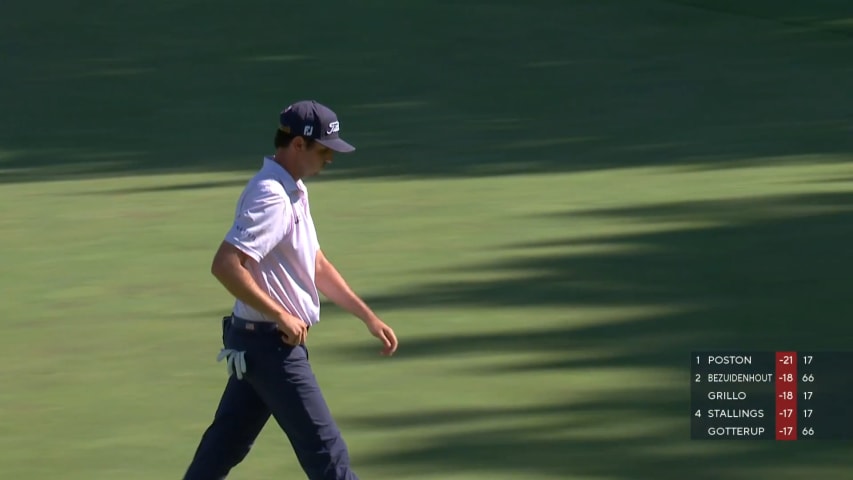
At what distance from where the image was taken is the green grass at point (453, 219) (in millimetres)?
7188

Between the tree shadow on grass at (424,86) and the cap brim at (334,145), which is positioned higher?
the tree shadow on grass at (424,86)

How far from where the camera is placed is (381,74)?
1877cm

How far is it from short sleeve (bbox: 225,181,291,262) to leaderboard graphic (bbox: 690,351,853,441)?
95.2 inches

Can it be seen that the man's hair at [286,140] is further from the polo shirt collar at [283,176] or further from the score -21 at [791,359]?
the score -21 at [791,359]

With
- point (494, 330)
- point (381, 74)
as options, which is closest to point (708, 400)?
point (494, 330)

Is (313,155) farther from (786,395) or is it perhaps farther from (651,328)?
(651,328)

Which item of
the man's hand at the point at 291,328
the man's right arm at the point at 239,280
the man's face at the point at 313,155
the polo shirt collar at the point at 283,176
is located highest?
the man's face at the point at 313,155

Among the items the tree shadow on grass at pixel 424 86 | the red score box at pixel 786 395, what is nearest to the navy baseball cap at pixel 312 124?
the red score box at pixel 786 395

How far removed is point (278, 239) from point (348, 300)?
0.56 m

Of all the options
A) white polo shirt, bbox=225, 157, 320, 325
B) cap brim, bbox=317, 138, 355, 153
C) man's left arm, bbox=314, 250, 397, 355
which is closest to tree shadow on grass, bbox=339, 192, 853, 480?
man's left arm, bbox=314, 250, 397, 355

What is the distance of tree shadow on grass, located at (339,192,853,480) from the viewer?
6613 mm

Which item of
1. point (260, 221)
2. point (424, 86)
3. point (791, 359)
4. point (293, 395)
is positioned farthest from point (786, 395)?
point (424, 86)

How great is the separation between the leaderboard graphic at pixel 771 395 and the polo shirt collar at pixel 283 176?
236cm

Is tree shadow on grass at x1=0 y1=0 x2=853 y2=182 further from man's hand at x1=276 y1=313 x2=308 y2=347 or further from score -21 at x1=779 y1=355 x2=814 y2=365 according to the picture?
man's hand at x1=276 y1=313 x2=308 y2=347
